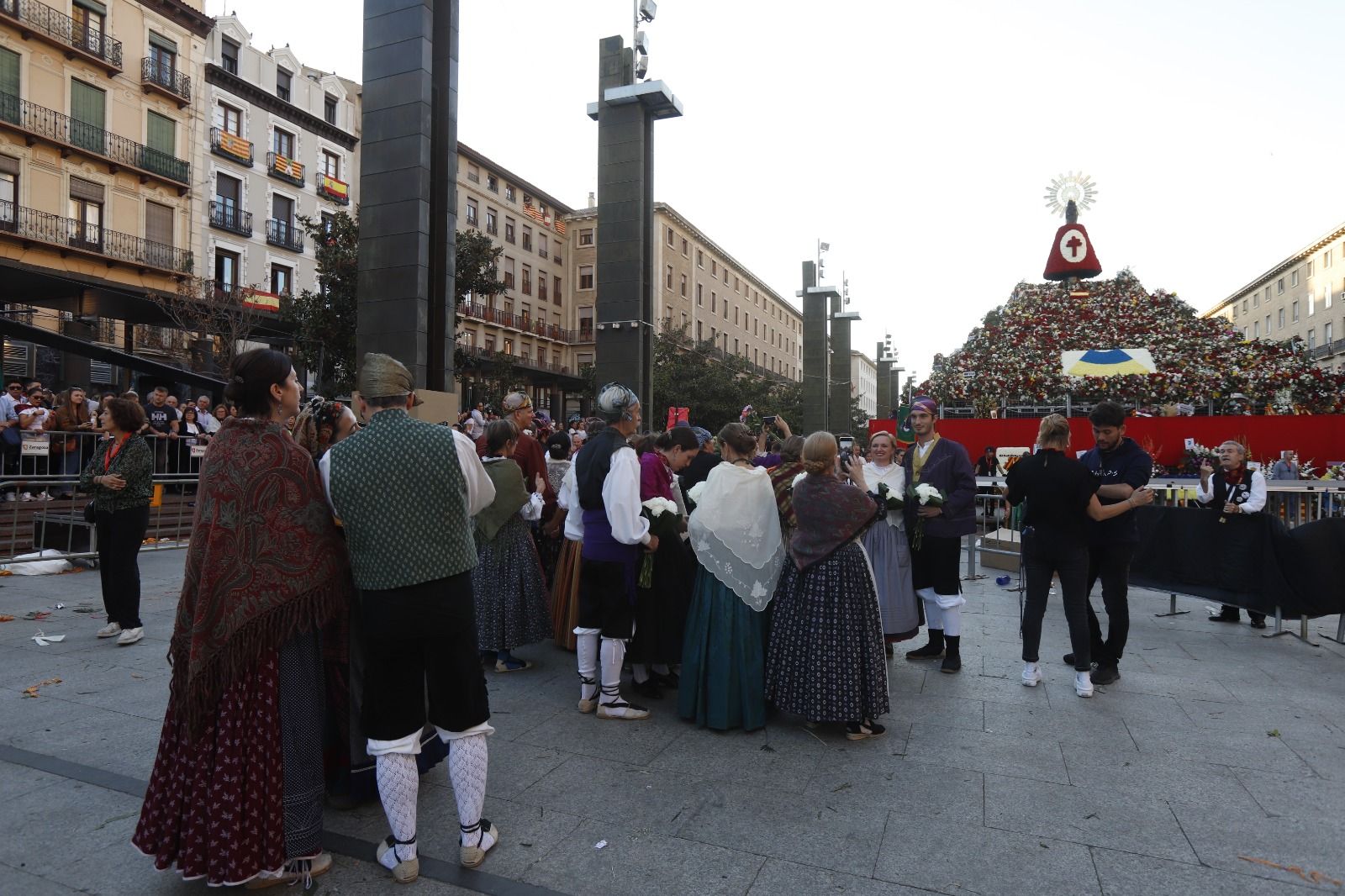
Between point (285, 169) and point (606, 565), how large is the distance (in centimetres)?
3551

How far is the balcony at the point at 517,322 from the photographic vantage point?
46.1 m

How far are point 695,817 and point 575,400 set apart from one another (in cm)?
5370

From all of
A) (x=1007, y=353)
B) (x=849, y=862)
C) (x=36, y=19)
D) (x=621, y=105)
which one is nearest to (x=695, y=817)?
(x=849, y=862)

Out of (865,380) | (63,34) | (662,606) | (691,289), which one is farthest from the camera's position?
(865,380)

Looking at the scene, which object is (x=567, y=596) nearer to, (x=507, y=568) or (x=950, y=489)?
(x=507, y=568)

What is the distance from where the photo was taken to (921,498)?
18.4 ft

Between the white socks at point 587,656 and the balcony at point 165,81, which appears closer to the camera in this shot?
the white socks at point 587,656

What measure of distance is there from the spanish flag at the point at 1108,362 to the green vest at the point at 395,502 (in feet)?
56.5

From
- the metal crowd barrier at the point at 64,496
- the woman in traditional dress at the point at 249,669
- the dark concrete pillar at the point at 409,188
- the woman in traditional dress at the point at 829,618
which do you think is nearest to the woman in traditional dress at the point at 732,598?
the woman in traditional dress at the point at 829,618

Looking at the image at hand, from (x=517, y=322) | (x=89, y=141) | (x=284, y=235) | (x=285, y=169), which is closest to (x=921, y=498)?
(x=89, y=141)

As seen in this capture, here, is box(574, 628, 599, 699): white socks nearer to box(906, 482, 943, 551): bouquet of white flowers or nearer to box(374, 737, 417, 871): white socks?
box(374, 737, 417, 871): white socks

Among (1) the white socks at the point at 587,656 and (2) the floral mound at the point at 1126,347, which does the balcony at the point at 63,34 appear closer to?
(2) the floral mound at the point at 1126,347

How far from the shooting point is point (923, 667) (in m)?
5.67

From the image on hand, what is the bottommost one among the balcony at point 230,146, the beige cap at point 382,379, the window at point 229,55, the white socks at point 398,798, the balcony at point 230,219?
the white socks at point 398,798
